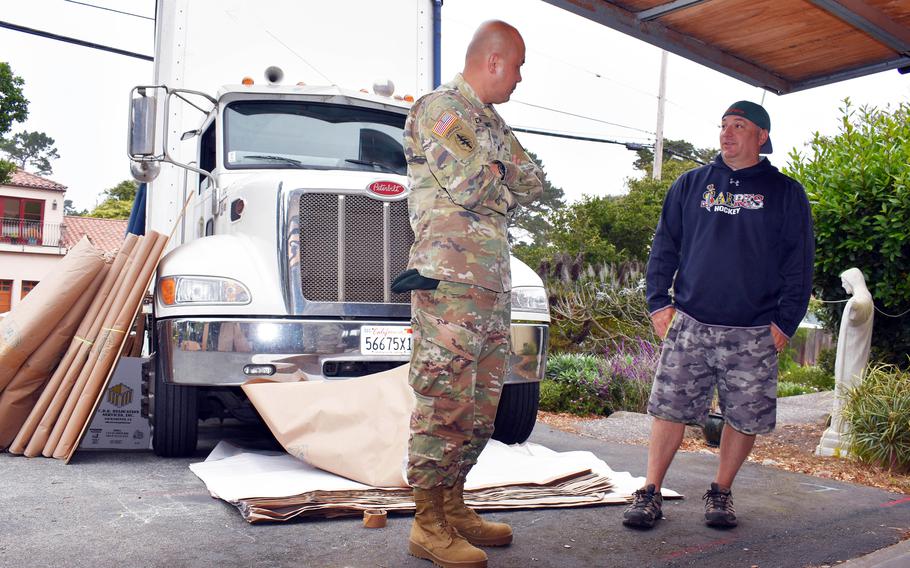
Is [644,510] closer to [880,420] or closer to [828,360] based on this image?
[880,420]

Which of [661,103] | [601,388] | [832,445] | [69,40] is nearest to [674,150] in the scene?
[661,103]

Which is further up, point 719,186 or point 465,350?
point 719,186

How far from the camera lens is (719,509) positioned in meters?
3.67

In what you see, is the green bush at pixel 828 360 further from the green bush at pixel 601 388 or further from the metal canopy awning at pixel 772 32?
the metal canopy awning at pixel 772 32

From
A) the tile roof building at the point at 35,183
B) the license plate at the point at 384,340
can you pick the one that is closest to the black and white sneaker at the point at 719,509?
the license plate at the point at 384,340

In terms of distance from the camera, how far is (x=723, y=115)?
395cm

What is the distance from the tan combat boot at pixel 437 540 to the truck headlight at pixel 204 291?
212 cm

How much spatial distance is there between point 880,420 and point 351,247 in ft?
12.3

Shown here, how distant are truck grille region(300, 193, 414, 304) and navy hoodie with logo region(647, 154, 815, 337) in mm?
1934

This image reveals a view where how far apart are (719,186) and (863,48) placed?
132 centimetres

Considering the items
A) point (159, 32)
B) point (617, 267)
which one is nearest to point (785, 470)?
point (159, 32)

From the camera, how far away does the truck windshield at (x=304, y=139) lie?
5715 mm

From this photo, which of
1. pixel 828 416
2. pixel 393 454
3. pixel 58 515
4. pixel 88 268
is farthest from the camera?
pixel 828 416

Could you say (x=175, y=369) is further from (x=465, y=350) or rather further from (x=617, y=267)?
(x=617, y=267)
